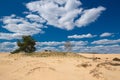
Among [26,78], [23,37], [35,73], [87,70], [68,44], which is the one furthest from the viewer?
[68,44]

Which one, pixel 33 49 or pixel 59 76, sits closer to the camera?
pixel 59 76

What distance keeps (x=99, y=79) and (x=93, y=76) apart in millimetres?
732

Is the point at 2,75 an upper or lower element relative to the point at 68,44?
lower

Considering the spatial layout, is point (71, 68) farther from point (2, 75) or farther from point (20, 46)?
point (20, 46)

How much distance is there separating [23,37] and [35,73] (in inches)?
1553

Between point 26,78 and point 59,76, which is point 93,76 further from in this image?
point 26,78

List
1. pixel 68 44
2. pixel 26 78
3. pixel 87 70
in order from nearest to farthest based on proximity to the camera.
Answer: pixel 26 78
pixel 87 70
pixel 68 44

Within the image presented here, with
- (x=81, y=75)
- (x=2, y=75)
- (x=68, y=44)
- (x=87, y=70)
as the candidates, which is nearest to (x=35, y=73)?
(x=2, y=75)

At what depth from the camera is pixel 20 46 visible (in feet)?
185

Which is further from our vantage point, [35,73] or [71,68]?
[71,68]

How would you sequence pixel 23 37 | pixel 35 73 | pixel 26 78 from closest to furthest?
pixel 26 78
pixel 35 73
pixel 23 37

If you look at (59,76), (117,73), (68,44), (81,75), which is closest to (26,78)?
(59,76)

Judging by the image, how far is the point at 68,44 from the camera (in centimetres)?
6272

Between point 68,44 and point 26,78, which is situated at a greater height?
point 68,44
